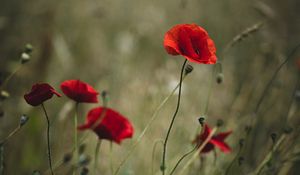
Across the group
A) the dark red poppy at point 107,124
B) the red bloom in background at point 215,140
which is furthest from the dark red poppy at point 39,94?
the red bloom in background at point 215,140

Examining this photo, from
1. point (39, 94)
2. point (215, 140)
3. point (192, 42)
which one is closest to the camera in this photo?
point (39, 94)

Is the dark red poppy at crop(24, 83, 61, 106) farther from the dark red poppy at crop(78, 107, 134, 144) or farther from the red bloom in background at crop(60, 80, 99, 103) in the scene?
the dark red poppy at crop(78, 107, 134, 144)

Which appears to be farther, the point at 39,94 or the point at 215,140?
the point at 215,140

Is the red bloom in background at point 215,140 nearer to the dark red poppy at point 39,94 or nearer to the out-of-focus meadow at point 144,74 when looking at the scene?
the out-of-focus meadow at point 144,74

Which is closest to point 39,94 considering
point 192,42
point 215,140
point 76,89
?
point 76,89

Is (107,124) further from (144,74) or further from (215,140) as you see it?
(144,74)

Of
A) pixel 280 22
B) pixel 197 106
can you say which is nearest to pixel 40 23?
pixel 197 106
